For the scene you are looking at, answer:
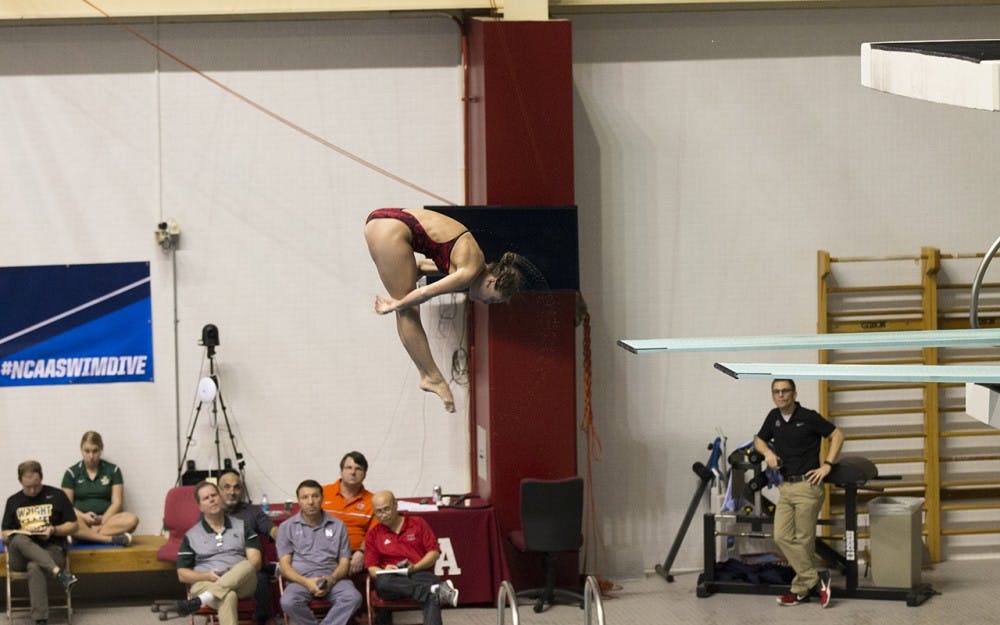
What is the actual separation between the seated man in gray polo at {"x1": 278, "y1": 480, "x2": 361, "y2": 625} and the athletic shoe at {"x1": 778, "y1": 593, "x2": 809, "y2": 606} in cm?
272

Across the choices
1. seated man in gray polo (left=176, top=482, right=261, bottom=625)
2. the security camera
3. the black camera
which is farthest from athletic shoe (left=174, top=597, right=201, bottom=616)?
the security camera

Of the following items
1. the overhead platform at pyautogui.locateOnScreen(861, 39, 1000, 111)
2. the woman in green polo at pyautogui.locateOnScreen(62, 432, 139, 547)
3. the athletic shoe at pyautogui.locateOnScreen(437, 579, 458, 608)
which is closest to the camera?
the overhead platform at pyautogui.locateOnScreen(861, 39, 1000, 111)

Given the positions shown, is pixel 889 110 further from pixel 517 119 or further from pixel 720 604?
pixel 720 604

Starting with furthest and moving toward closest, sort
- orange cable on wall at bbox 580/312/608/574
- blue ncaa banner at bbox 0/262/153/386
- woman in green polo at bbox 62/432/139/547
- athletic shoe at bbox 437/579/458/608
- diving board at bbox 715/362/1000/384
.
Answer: orange cable on wall at bbox 580/312/608/574
blue ncaa banner at bbox 0/262/153/386
woman in green polo at bbox 62/432/139/547
athletic shoe at bbox 437/579/458/608
diving board at bbox 715/362/1000/384

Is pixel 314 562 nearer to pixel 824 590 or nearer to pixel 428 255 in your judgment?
pixel 428 255

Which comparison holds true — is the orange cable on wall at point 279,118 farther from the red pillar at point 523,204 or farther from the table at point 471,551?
the table at point 471,551

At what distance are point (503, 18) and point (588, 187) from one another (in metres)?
1.30

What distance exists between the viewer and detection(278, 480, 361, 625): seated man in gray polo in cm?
786

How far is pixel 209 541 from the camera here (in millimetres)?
8078

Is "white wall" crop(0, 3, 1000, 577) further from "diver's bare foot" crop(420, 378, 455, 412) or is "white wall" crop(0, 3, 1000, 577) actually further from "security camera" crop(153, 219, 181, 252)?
"diver's bare foot" crop(420, 378, 455, 412)

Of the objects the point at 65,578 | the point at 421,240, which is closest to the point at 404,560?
the point at 65,578

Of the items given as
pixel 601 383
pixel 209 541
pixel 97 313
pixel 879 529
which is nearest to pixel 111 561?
pixel 209 541

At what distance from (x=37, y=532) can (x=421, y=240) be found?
165 inches

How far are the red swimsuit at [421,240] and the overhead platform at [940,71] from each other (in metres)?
1.94
